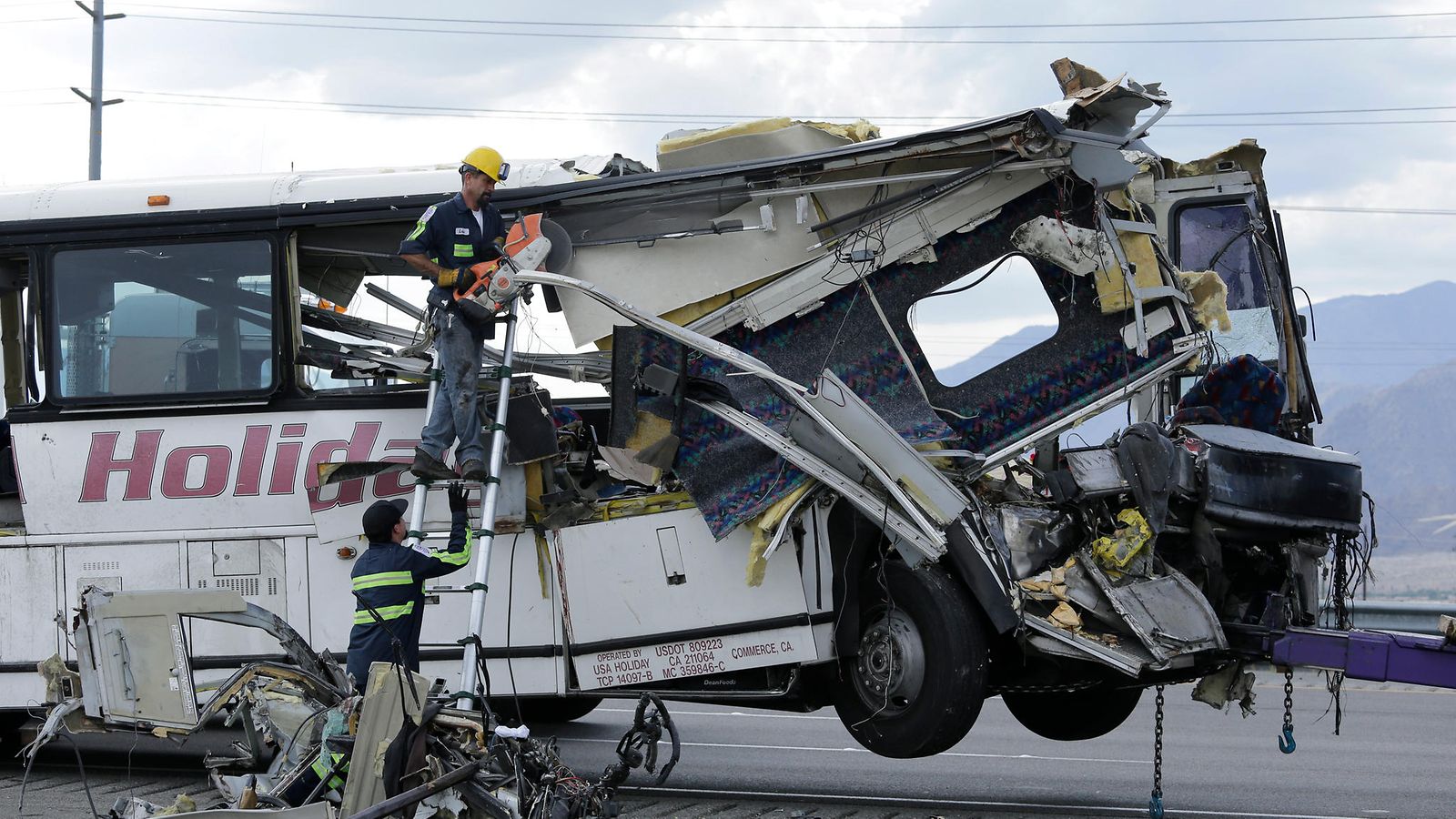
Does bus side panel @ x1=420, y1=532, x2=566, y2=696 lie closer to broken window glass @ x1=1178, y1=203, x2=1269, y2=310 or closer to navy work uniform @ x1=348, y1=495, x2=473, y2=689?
navy work uniform @ x1=348, y1=495, x2=473, y2=689

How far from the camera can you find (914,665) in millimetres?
7039

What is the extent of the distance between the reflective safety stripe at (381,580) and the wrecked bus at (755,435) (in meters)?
→ 0.95

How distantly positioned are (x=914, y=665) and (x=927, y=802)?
3.84 ft

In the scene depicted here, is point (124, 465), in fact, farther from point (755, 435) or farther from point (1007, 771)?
point (1007, 771)

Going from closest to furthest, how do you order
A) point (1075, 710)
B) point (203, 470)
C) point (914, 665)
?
point (914, 665) → point (203, 470) → point (1075, 710)

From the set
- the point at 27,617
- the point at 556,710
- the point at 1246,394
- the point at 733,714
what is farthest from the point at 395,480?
the point at 733,714

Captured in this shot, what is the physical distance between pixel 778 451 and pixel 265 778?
2.69m

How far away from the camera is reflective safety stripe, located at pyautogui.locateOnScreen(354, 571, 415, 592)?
6.66m

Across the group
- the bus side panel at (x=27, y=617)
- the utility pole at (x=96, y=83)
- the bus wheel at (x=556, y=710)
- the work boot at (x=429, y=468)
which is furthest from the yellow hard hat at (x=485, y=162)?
the utility pole at (x=96, y=83)

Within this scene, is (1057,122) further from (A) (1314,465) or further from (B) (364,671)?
(B) (364,671)

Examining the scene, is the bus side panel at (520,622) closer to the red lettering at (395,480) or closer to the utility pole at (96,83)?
the red lettering at (395,480)

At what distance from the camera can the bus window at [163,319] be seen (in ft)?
26.4

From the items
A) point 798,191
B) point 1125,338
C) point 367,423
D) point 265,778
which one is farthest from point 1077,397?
point 265,778

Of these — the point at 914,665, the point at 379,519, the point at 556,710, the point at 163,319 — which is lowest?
the point at 556,710
